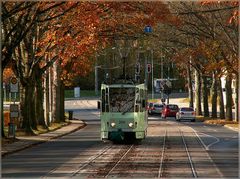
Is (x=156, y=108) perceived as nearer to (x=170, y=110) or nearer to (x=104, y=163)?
(x=170, y=110)

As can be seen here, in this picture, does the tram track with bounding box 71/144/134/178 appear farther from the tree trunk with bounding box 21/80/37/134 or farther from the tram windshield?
the tree trunk with bounding box 21/80/37/134

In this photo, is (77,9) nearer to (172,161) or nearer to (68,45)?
(68,45)

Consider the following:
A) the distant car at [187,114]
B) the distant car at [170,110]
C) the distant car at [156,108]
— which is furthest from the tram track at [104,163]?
the distant car at [156,108]

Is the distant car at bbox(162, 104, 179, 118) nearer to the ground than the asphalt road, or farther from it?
farther from it

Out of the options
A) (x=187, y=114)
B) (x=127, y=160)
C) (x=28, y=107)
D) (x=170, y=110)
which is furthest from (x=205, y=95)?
(x=127, y=160)

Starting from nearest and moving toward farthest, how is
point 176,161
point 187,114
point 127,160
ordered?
point 176,161 → point 127,160 → point 187,114

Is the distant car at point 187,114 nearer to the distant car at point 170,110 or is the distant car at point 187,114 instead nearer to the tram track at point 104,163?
the distant car at point 170,110

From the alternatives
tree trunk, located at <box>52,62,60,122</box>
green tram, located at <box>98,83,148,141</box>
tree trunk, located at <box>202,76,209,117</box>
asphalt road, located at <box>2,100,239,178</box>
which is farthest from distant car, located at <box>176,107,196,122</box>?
green tram, located at <box>98,83,148,141</box>

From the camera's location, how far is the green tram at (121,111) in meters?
34.2

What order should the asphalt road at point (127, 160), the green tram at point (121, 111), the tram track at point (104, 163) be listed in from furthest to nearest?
the green tram at point (121, 111)
the asphalt road at point (127, 160)
the tram track at point (104, 163)

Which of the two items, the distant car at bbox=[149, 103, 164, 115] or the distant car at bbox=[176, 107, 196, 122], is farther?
the distant car at bbox=[149, 103, 164, 115]

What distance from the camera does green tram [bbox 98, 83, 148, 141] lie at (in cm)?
3425

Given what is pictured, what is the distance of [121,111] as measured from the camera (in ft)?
113

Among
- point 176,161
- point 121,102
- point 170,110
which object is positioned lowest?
point 176,161
